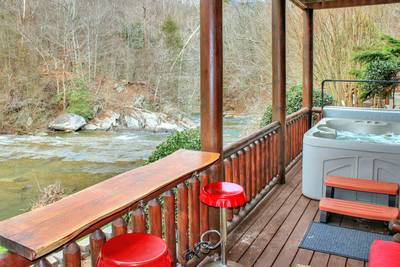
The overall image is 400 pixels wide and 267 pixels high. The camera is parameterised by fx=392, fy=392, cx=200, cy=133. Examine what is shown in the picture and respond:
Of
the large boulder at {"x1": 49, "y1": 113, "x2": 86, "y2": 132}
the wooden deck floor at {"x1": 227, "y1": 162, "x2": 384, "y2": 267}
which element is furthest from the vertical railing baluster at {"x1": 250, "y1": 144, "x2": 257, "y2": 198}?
the large boulder at {"x1": 49, "y1": 113, "x2": 86, "y2": 132}

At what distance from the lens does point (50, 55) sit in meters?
10.9

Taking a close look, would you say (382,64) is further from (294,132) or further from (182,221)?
(182,221)

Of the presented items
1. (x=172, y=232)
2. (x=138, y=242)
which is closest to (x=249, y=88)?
(x=172, y=232)

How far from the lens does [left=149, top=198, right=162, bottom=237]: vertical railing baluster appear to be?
210cm

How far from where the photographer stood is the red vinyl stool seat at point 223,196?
2.19 metres

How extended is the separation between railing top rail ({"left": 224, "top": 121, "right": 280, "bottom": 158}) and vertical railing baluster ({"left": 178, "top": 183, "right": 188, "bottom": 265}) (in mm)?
783

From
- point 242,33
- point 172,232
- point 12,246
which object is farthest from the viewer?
point 242,33

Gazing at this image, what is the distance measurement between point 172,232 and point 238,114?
10322mm

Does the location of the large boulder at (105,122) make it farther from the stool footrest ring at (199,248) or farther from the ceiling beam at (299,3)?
the stool footrest ring at (199,248)

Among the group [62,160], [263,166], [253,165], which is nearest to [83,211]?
[253,165]

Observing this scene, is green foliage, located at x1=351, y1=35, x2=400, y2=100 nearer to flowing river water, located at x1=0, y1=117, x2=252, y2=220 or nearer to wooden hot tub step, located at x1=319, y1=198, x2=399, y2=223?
flowing river water, located at x1=0, y1=117, x2=252, y2=220

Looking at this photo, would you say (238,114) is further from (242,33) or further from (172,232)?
(172,232)

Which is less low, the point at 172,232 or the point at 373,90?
the point at 373,90

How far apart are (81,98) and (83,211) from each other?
10.1 m
